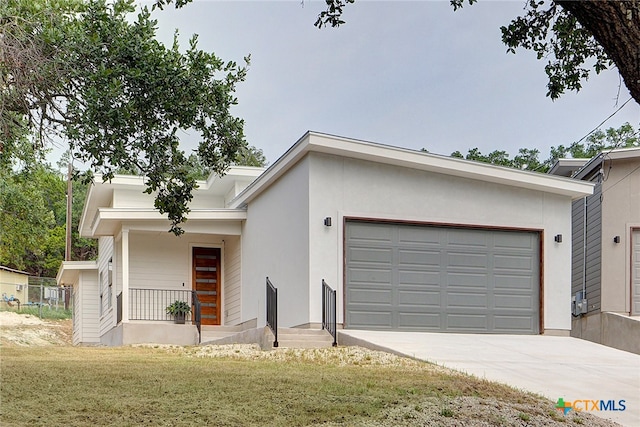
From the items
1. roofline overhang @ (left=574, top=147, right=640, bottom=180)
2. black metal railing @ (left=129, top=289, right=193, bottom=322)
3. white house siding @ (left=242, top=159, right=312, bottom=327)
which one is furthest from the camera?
black metal railing @ (left=129, top=289, right=193, bottom=322)

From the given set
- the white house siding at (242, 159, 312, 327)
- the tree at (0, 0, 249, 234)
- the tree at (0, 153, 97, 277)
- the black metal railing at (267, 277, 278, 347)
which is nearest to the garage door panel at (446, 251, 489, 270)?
the white house siding at (242, 159, 312, 327)

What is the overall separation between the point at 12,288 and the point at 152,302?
780 inches

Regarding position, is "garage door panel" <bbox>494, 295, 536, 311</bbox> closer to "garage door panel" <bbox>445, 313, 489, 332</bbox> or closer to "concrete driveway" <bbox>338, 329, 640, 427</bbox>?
"garage door panel" <bbox>445, 313, 489, 332</bbox>

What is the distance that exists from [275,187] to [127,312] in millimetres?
4183

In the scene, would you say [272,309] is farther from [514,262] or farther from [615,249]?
[615,249]

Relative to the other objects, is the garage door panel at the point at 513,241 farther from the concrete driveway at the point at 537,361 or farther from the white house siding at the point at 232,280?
the white house siding at the point at 232,280

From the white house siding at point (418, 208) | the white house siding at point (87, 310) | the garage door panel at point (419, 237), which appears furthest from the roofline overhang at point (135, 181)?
the garage door panel at point (419, 237)

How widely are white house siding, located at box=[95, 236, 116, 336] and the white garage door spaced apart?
291 inches

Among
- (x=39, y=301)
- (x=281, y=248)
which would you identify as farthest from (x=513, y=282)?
(x=39, y=301)

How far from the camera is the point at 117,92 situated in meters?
9.52

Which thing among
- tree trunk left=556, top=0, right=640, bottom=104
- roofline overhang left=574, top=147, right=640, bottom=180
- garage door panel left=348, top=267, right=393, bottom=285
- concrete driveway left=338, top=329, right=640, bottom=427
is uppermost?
roofline overhang left=574, top=147, right=640, bottom=180

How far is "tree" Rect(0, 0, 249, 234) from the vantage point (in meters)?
9.56

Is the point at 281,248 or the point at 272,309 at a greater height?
the point at 281,248

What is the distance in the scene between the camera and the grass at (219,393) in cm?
646
